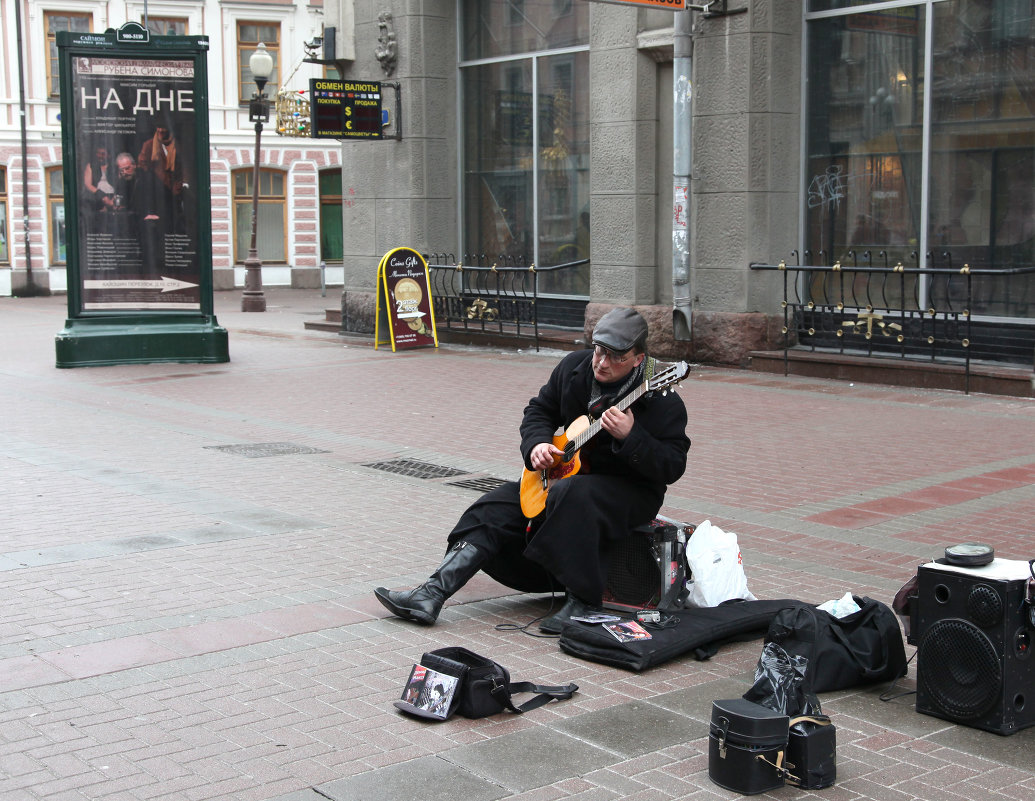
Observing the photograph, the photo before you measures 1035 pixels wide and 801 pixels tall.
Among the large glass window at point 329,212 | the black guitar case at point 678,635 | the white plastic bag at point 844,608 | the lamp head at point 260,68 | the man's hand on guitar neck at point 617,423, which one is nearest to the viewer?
the white plastic bag at point 844,608

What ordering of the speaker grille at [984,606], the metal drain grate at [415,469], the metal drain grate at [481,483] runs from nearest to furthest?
1. the speaker grille at [984,606]
2. the metal drain grate at [481,483]
3. the metal drain grate at [415,469]

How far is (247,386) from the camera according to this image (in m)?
13.6

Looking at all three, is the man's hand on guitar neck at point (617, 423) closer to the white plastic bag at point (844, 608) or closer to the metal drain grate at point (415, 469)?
the white plastic bag at point (844, 608)

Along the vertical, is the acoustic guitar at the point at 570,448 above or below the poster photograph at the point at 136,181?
below

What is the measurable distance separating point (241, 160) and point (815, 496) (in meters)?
30.1

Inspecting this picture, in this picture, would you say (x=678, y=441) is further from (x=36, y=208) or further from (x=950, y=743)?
(x=36, y=208)

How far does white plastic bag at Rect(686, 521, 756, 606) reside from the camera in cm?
530

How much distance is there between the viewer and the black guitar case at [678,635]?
4.90 metres

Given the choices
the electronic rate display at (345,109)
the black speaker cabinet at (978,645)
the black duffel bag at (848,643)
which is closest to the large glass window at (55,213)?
the electronic rate display at (345,109)

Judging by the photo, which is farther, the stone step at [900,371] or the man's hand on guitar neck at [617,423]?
the stone step at [900,371]

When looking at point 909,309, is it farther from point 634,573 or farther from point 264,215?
point 264,215

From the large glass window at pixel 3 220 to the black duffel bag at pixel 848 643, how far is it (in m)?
32.6

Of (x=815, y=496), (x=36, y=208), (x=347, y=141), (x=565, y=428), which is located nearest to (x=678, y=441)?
(x=565, y=428)

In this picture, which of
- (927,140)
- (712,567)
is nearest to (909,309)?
(927,140)
